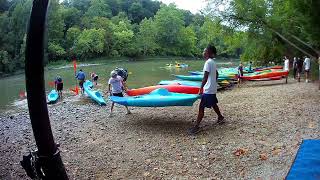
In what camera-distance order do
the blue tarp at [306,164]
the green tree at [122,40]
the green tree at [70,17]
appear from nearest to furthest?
the blue tarp at [306,164] < the green tree at [122,40] < the green tree at [70,17]

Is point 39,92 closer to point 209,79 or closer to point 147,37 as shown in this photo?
point 209,79

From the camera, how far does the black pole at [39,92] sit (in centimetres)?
262

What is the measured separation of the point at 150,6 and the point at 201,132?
110897 mm

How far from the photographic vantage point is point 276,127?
775cm

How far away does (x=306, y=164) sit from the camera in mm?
4754

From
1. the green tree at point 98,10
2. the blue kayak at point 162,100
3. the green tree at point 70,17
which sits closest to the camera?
the blue kayak at point 162,100

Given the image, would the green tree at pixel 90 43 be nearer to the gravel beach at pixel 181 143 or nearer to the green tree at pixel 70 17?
the green tree at pixel 70 17

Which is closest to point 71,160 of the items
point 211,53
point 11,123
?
point 211,53

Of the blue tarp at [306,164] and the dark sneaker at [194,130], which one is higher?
the blue tarp at [306,164]

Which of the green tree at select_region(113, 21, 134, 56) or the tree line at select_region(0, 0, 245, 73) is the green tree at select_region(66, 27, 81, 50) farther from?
the green tree at select_region(113, 21, 134, 56)

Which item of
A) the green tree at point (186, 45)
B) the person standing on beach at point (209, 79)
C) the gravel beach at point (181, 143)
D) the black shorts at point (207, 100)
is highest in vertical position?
the green tree at point (186, 45)

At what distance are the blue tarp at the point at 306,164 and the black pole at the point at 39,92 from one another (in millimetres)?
3043

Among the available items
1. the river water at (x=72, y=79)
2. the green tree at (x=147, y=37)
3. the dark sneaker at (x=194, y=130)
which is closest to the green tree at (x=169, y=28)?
the green tree at (x=147, y=37)

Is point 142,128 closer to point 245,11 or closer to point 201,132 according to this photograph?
point 201,132
